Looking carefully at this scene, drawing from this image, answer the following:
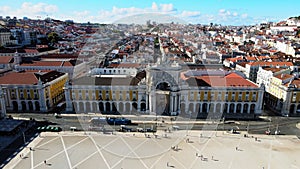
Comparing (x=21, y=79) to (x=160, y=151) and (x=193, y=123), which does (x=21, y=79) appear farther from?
(x=193, y=123)

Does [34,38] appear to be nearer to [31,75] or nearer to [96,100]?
[31,75]

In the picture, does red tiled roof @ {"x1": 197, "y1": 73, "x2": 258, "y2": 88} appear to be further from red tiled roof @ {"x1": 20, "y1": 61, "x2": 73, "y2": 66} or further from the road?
red tiled roof @ {"x1": 20, "y1": 61, "x2": 73, "y2": 66}

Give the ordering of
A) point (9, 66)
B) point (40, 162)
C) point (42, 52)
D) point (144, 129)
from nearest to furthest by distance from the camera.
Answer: point (40, 162)
point (144, 129)
point (9, 66)
point (42, 52)

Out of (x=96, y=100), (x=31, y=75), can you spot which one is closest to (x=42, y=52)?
(x=31, y=75)

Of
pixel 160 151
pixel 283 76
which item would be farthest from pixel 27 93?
pixel 283 76

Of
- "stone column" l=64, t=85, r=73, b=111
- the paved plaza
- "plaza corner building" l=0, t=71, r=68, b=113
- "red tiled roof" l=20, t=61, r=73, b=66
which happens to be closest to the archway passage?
the paved plaza

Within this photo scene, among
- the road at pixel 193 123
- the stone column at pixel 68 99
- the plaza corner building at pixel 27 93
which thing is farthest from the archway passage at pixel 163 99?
the plaza corner building at pixel 27 93
